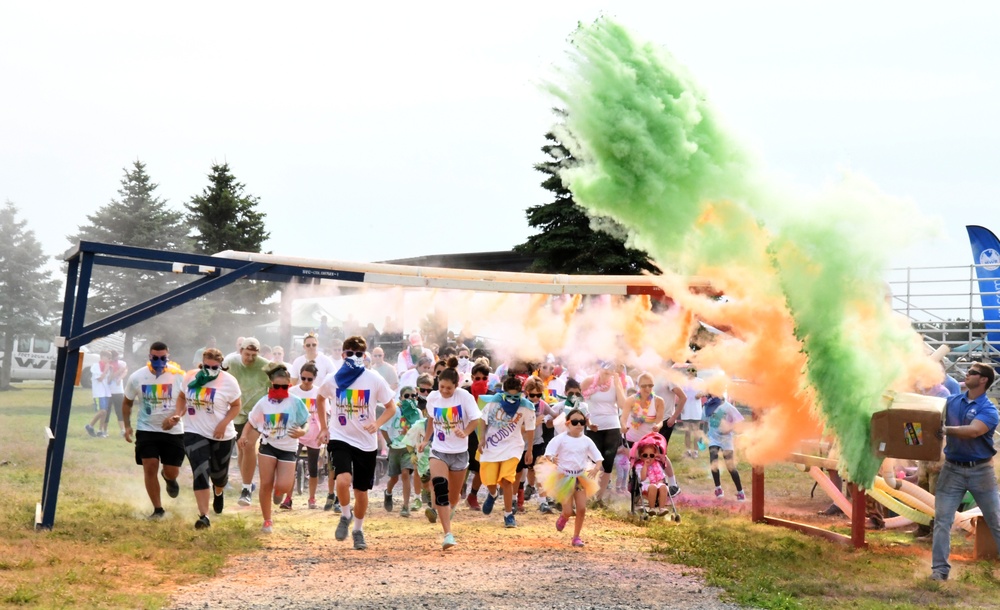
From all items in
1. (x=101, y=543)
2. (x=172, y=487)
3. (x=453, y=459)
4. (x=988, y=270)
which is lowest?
(x=101, y=543)

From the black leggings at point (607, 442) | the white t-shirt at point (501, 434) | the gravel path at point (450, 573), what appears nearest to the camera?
the gravel path at point (450, 573)

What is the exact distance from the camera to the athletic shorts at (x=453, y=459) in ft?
33.9

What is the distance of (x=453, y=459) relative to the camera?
10.4 metres

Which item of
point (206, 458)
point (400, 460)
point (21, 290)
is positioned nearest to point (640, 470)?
point (400, 460)

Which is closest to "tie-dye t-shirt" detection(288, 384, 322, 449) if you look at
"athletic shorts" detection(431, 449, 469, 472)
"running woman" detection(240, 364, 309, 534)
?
"running woman" detection(240, 364, 309, 534)

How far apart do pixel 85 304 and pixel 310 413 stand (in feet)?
10.5

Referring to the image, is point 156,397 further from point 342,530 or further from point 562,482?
point 562,482

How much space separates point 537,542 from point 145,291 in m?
22.6

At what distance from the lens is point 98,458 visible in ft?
56.5

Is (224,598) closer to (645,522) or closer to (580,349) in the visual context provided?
(645,522)

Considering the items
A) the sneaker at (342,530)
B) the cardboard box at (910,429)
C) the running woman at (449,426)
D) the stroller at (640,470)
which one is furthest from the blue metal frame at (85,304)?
the cardboard box at (910,429)

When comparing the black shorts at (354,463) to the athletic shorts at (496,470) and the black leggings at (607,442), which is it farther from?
the black leggings at (607,442)

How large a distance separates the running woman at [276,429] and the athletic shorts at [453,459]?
4.88 ft

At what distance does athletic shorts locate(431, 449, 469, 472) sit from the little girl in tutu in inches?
33.7
